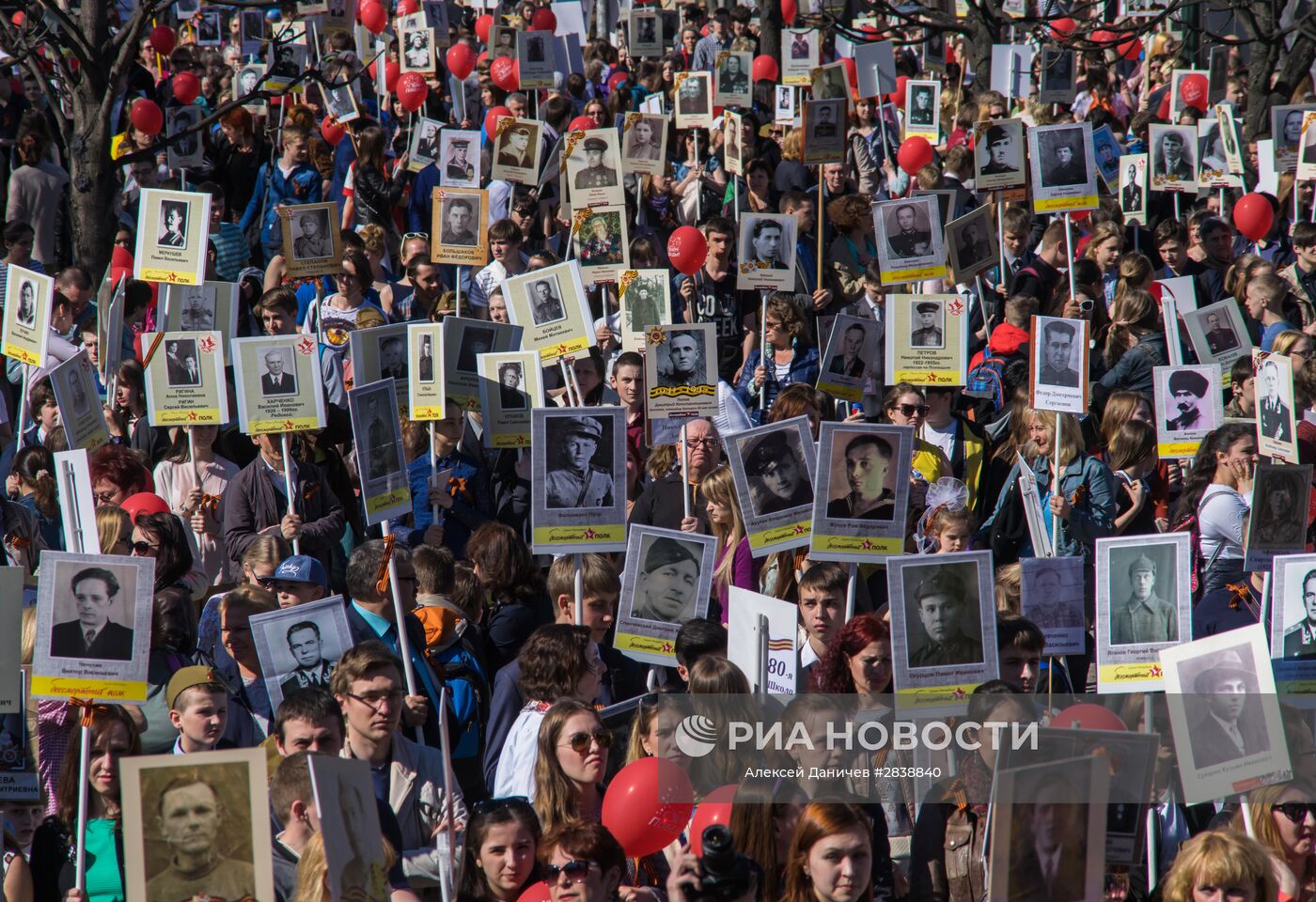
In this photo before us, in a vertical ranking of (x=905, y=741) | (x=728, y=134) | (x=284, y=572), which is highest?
(x=728, y=134)

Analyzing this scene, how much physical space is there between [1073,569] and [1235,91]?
517 inches

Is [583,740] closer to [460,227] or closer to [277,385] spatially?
[277,385]

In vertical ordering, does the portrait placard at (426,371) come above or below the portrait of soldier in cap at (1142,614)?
above

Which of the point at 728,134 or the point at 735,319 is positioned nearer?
the point at 735,319

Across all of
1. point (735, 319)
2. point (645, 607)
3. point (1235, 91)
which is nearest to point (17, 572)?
point (645, 607)

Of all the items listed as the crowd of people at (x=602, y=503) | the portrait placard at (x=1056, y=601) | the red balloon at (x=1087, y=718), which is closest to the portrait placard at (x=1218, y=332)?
the crowd of people at (x=602, y=503)

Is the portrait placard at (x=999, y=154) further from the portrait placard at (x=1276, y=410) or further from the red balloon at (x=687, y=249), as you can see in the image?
the portrait placard at (x=1276, y=410)

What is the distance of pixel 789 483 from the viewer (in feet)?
23.0

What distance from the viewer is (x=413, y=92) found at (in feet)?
55.1

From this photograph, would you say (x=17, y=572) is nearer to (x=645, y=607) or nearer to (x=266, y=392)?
(x=645, y=607)

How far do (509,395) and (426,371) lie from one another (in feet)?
1.80

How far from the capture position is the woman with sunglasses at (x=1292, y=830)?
4.89 metres

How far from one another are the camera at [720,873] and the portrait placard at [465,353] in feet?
17.3

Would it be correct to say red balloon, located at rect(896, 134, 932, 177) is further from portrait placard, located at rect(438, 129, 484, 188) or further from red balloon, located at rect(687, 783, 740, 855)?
red balloon, located at rect(687, 783, 740, 855)
